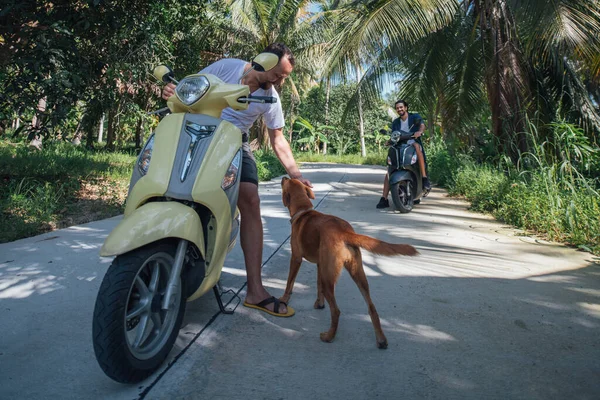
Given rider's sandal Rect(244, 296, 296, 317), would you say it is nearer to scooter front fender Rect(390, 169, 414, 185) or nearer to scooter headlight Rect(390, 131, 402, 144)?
scooter front fender Rect(390, 169, 414, 185)

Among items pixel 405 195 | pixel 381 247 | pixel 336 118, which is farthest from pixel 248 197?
pixel 336 118

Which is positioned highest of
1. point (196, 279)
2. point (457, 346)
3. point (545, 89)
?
point (545, 89)

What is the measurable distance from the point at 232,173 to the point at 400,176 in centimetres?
487

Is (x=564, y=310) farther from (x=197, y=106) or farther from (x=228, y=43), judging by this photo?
(x=228, y=43)

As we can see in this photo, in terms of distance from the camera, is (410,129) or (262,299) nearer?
(262,299)

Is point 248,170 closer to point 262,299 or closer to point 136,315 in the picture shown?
point 262,299

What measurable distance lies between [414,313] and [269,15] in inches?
614

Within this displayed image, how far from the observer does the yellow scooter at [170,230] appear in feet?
6.28

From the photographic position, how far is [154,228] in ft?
6.70

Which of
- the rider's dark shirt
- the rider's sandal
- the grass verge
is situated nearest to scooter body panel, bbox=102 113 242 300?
the rider's sandal

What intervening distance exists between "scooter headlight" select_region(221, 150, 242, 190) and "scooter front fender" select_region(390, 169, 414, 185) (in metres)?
4.70

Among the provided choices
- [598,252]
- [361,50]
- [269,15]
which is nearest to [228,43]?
[269,15]

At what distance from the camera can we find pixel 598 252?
4301mm

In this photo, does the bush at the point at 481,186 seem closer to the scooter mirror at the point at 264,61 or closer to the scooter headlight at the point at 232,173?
the scooter mirror at the point at 264,61
